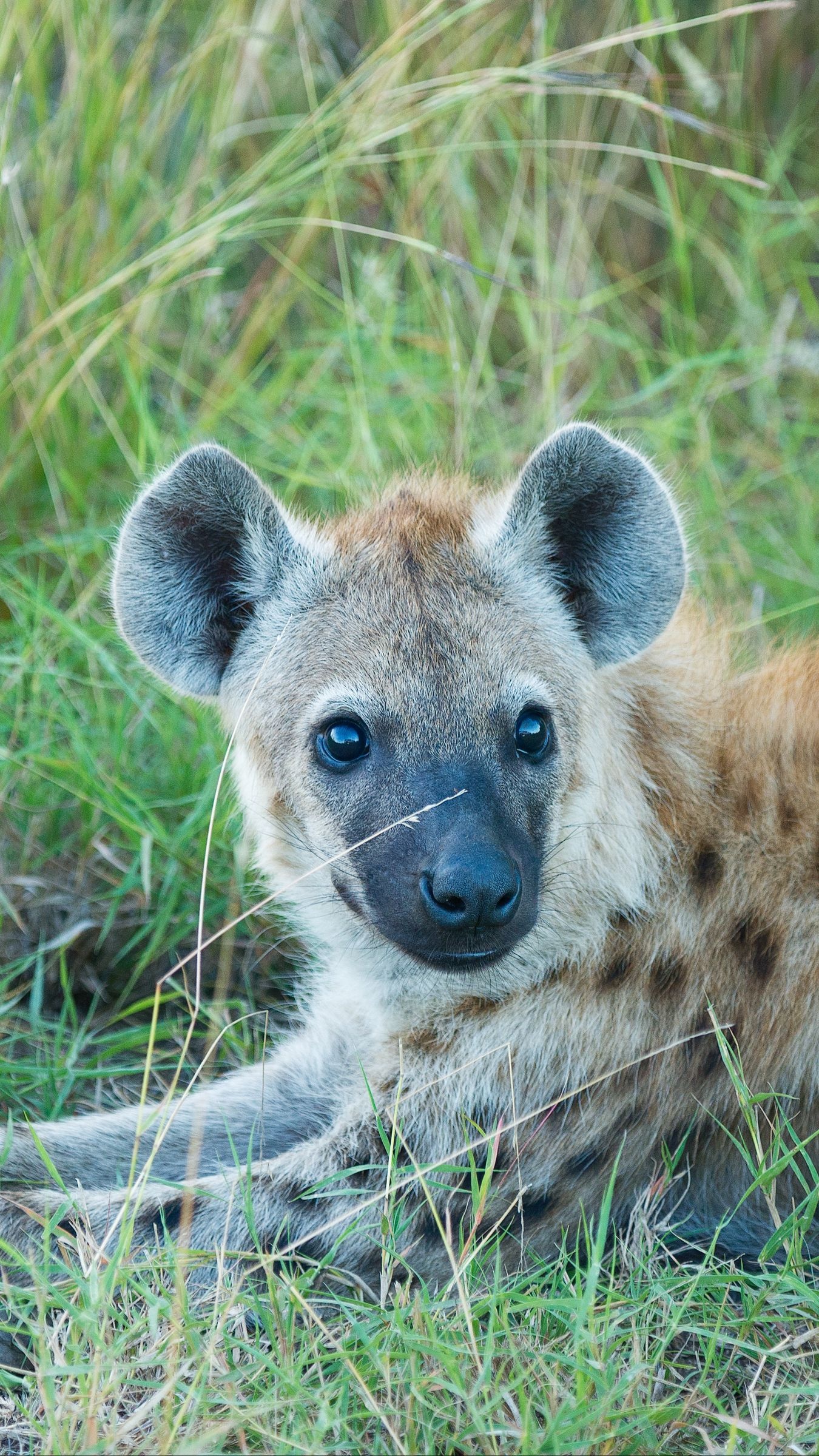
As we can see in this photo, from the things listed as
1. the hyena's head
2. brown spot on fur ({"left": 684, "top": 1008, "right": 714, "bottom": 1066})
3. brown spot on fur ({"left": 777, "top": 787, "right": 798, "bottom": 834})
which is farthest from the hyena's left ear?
brown spot on fur ({"left": 684, "top": 1008, "right": 714, "bottom": 1066})

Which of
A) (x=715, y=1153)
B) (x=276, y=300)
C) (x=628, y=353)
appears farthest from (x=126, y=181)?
(x=715, y=1153)

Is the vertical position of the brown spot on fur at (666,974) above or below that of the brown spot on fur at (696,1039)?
above

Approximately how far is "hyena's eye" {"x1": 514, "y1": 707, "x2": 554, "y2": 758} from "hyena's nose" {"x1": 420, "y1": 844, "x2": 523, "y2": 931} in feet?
0.84

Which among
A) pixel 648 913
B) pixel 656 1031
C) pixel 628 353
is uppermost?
pixel 628 353

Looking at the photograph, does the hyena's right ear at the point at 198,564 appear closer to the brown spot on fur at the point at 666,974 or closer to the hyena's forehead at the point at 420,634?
the hyena's forehead at the point at 420,634

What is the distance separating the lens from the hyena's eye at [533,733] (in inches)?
83.5

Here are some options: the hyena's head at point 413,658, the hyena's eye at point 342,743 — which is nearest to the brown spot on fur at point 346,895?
the hyena's head at point 413,658

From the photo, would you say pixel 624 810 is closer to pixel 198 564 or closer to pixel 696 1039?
pixel 696 1039

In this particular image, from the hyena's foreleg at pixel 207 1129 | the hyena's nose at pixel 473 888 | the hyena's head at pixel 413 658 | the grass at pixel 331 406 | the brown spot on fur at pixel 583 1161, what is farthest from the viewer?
the hyena's foreleg at pixel 207 1129

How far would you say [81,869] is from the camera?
9.57ft

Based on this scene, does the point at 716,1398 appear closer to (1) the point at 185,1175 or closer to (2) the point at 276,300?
(1) the point at 185,1175

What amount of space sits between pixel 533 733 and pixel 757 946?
0.47 m

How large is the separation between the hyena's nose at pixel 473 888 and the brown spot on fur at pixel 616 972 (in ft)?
1.10

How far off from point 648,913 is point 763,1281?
54 centimetres
